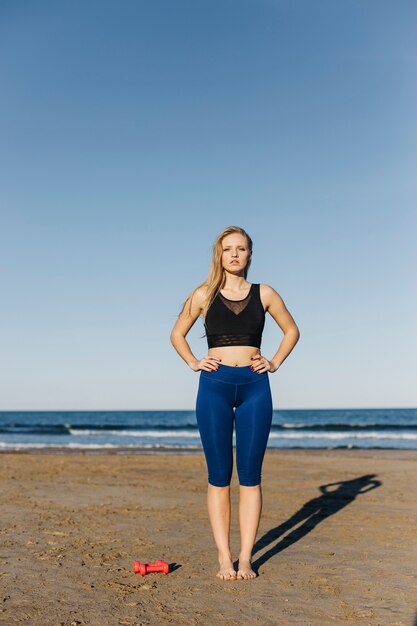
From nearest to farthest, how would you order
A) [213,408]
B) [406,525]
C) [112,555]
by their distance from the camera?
[213,408] < [112,555] < [406,525]

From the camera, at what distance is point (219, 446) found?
4.82 meters

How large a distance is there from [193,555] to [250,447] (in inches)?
54.8

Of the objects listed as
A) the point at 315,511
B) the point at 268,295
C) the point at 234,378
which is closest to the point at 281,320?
the point at 268,295

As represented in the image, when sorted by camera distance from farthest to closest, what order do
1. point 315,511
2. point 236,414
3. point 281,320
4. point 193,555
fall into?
point 315,511 < point 193,555 < point 281,320 < point 236,414

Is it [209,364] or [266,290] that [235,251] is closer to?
[266,290]

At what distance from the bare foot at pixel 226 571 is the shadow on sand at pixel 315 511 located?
343 millimetres

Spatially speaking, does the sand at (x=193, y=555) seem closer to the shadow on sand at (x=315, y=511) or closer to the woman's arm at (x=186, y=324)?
the shadow on sand at (x=315, y=511)

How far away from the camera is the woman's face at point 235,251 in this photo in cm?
490

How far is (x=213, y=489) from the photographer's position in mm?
4918

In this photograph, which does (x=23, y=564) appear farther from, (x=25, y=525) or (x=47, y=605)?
(x=25, y=525)

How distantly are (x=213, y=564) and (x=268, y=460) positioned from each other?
36.4 ft

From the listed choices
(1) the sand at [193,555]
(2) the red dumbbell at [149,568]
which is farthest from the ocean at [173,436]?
(2) the red dumbbell at [149,568]

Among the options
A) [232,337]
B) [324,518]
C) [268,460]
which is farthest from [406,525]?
[268,460]

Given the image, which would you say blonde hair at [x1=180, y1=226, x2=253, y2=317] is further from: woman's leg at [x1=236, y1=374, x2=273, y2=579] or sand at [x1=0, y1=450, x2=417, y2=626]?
sand at [x1=0, y1=450, x2=417, y2=626]
